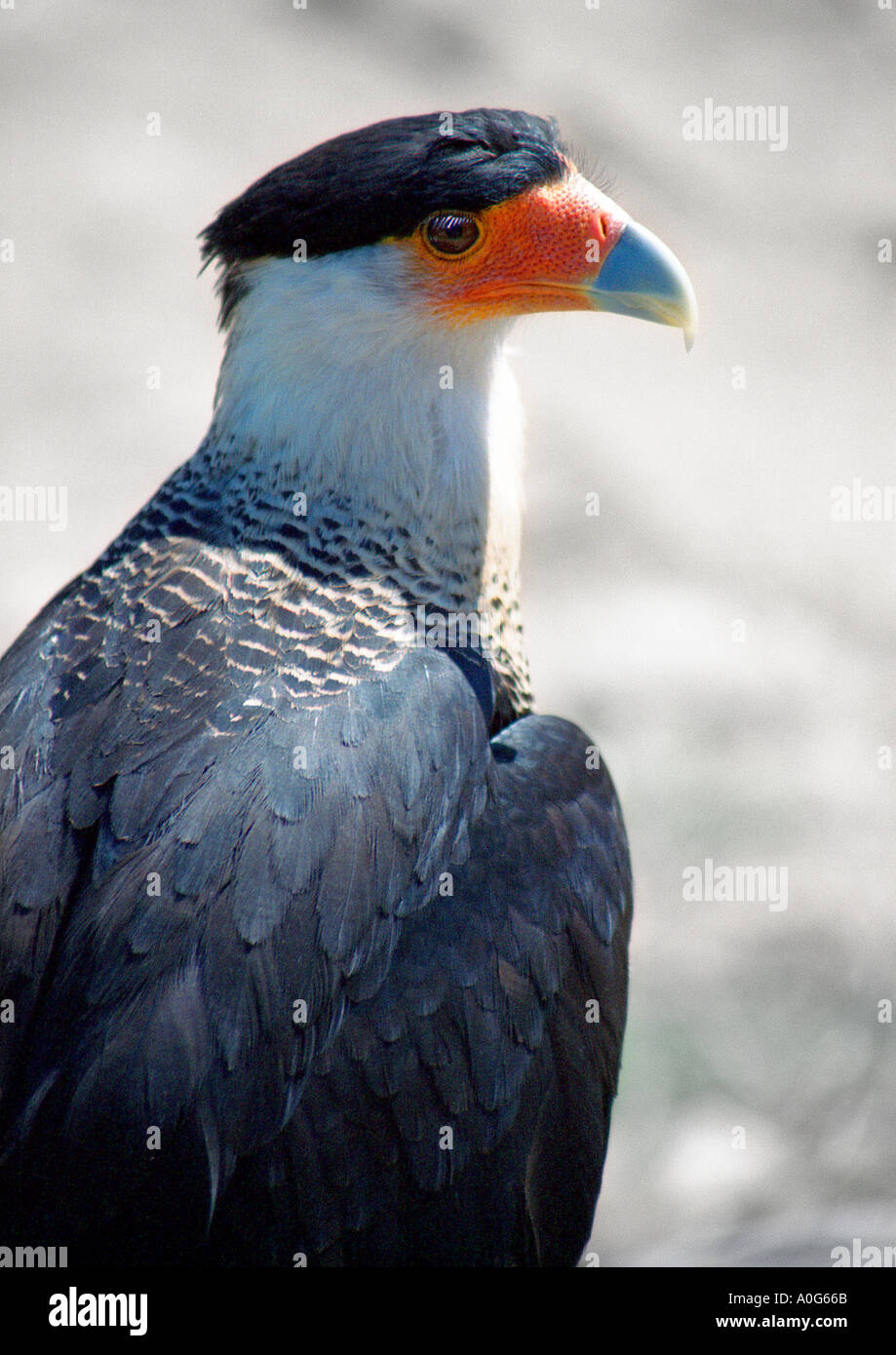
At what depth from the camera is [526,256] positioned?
145 inches

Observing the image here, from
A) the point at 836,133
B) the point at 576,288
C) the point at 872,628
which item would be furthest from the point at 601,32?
the point at 576,288

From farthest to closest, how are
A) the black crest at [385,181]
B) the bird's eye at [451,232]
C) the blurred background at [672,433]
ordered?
the blurred background at [672,433] < the bird's eye at [451,232] < the black crest at [385,181]

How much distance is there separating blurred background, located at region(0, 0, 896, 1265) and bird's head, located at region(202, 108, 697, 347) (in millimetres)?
3187

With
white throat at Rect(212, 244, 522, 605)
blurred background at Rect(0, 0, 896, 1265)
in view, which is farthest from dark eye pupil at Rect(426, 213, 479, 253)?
blurred background at Rect(0, 0, 896, 1265)

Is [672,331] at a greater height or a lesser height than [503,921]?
greater

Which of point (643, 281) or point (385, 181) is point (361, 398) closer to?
point (385, 181)

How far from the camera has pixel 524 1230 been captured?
3314 millimetres

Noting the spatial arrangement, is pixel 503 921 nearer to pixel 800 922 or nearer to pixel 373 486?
pixel 373 486

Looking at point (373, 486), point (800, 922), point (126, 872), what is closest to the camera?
point (126, 872)

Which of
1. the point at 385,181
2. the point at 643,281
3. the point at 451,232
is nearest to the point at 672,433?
the point at 643,281

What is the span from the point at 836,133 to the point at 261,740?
1031 cm

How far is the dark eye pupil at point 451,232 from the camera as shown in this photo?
3539 millimetres

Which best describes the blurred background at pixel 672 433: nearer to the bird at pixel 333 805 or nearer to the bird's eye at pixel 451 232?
the bird at pixel 333 805

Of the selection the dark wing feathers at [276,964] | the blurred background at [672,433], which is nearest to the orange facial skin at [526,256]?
the dark wing feathers at [276,964]
